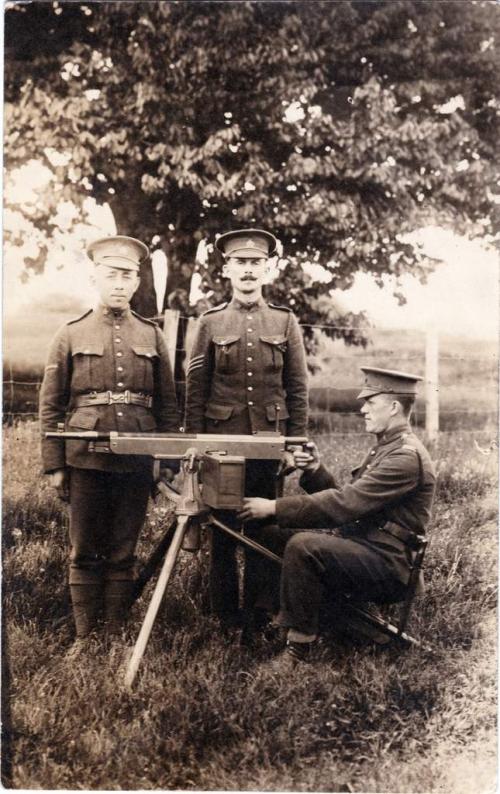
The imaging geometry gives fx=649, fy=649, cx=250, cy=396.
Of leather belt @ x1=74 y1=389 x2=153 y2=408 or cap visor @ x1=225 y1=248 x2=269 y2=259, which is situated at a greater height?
cap visor @ x1=225 y1=248 x2=269 y2=259

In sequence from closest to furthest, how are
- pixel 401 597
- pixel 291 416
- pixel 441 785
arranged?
pixel 441 785 → pixel 401 597 → pixel 291 416

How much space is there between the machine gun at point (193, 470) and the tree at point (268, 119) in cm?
172

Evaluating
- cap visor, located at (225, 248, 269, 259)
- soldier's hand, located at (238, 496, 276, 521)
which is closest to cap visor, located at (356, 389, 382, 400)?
soldier's hand, located at (238, 496, 276, 521)

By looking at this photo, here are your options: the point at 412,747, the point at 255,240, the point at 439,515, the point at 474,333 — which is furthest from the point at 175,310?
the point at 412,747

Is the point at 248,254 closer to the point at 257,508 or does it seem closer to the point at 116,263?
the point at 116,263

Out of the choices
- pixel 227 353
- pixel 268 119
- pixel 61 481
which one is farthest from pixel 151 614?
pixel 268 119

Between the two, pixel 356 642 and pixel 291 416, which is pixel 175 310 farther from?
pixel 356 642

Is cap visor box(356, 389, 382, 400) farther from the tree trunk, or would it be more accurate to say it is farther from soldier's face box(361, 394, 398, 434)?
the tree trunk

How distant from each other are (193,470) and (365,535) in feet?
3.41

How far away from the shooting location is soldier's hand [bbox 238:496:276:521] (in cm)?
352

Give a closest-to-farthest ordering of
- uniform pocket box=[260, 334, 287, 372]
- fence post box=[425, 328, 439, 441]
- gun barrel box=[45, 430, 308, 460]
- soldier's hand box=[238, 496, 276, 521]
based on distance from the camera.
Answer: gun barrel box=[45, 430, 308, 460]
soldier's hand box=[238, 496, 276, 521]
uniform pocket box=[260, 334, 287, 372]
fence post box=[425, 328, 439, 441]

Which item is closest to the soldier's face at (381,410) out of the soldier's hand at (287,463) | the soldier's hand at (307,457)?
the soldier's hand at (307,457)

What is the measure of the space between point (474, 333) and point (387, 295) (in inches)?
34.7

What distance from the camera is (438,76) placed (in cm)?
421
